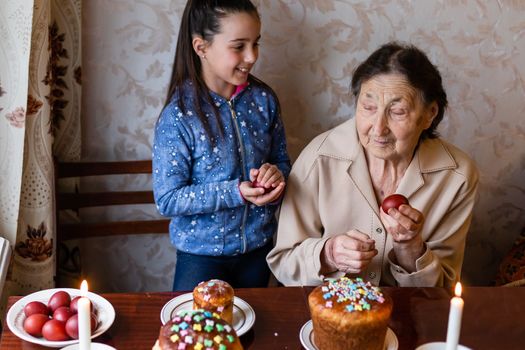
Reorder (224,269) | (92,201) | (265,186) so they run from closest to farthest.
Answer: (265,186) < (224,269) < (92,201)

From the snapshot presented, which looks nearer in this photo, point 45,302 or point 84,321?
point 84,321

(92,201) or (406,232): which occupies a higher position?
(406,232)

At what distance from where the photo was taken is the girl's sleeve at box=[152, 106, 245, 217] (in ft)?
6.17

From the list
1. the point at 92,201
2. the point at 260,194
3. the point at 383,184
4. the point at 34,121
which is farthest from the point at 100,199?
the point at 383,184

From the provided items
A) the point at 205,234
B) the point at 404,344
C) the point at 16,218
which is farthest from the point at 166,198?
the point at 404,344

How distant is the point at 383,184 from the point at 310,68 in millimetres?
579

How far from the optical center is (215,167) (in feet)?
6.38

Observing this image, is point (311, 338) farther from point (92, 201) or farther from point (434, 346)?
point (92, 201)

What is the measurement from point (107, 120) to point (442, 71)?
3.78 ft

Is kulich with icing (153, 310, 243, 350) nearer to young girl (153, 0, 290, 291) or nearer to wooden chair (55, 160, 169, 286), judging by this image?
young girl (153, 0, 290, 291)

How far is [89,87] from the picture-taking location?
7.09 ft

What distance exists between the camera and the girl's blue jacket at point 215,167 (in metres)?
1.89

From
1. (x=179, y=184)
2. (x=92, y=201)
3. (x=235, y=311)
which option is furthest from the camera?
(x=92, y=201)

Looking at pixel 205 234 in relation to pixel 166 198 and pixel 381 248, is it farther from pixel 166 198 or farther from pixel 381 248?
pixel 381 248
